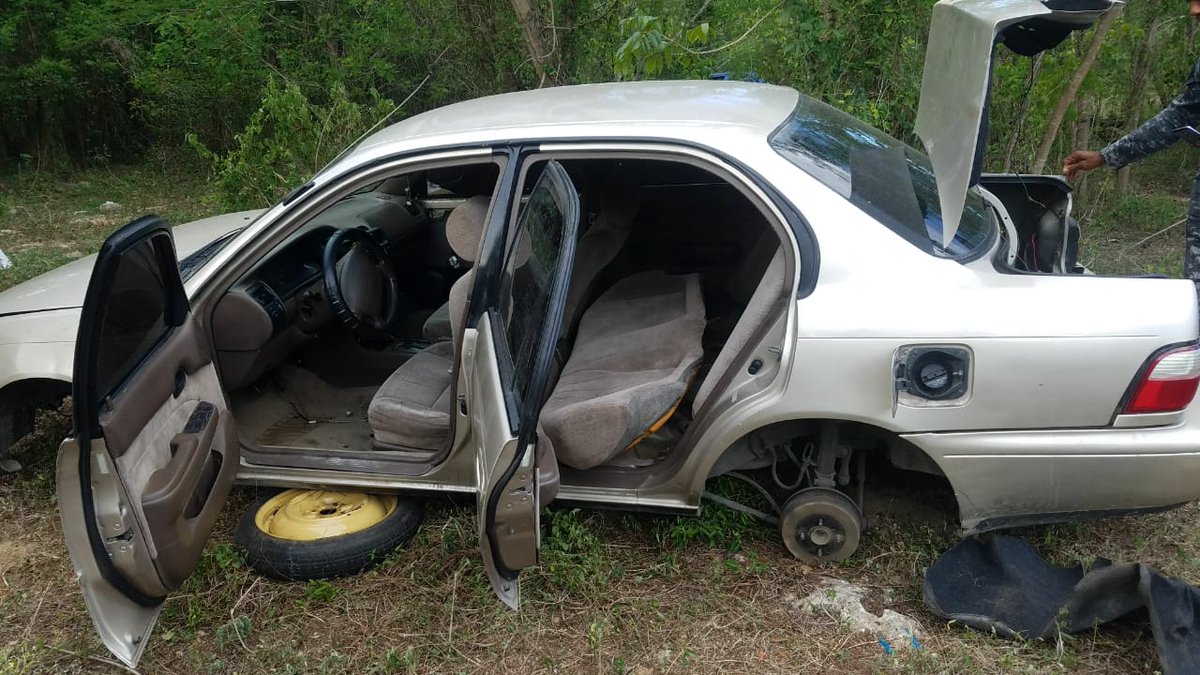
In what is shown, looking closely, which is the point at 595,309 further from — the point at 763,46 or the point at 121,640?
the point at 763,46

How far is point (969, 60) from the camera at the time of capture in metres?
2.10

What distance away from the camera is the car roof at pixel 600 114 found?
8.45 ft

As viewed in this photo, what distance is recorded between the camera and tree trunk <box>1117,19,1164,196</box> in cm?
686

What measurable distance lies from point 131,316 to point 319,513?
104 centimetres

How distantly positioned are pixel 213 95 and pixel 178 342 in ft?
28.5

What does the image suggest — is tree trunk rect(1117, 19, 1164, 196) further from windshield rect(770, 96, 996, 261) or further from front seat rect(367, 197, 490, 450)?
front seat rect(367, 197, 490, 450)


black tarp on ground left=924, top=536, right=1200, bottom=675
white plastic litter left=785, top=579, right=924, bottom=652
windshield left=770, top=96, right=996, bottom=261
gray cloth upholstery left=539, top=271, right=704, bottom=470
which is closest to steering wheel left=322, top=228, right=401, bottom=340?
gray cloth upholstery left=539, top=271, right=704, bottom=470

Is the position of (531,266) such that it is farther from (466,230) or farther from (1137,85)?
(1137,85)

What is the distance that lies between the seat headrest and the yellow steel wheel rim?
3.14 feet

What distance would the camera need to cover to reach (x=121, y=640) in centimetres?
206

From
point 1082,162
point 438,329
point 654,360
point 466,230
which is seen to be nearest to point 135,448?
point 466,230

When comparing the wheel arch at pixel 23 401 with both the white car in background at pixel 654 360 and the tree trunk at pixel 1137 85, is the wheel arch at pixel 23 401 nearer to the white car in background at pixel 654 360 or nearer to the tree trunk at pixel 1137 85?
the white car in background at pixel 654 360

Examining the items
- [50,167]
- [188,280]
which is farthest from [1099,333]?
[50,167]

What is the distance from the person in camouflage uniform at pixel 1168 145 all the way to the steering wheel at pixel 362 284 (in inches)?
123
